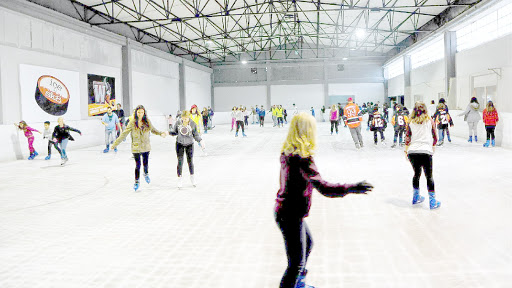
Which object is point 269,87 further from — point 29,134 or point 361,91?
point 29,134

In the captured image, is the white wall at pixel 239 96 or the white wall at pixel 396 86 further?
the white wall at pixel 239 96

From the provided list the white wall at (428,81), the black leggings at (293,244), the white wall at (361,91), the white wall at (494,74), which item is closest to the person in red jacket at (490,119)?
the white wall at (494,74)

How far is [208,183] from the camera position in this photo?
27.3ft

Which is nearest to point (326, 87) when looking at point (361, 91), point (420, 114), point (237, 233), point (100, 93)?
point (361, 91)

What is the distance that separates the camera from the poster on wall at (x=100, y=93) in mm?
19672

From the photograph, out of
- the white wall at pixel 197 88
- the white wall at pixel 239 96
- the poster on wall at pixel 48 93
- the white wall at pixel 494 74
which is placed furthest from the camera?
the white wall at pixel 239 96

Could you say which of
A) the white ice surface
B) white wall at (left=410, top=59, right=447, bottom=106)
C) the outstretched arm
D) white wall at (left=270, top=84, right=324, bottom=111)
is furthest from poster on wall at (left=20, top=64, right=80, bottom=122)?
white wall at (left=270, top=84, right=324, bottom=111)

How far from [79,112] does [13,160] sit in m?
5.90

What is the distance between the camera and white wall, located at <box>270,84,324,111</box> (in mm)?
40406

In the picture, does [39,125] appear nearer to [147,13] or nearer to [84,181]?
[84,181]

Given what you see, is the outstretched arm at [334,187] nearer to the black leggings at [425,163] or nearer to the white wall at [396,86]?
the black leggings at [425,163]

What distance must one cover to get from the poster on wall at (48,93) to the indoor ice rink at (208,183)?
60 millimetres

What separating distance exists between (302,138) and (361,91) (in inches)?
1519

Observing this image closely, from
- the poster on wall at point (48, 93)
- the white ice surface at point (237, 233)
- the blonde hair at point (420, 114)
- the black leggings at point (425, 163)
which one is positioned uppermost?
the poster on wall at point (48, 93)
